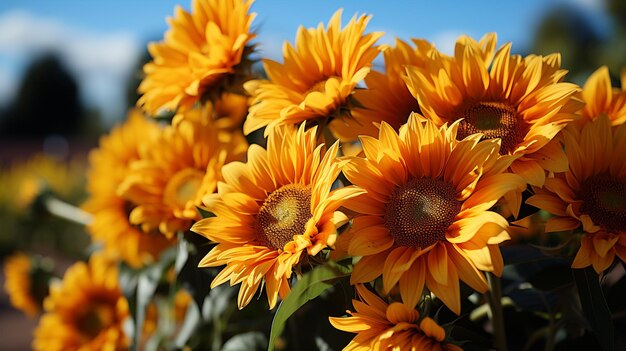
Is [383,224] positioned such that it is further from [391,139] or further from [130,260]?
[130,260]

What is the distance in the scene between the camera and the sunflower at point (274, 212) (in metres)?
0.60

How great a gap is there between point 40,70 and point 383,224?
78.7ft

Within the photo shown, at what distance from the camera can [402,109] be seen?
782 millimetres

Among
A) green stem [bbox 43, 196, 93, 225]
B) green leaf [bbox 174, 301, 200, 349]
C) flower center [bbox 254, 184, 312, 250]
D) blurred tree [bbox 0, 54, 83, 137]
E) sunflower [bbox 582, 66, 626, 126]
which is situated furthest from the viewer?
blurred tree [bbox 0, 54, 83, 137]

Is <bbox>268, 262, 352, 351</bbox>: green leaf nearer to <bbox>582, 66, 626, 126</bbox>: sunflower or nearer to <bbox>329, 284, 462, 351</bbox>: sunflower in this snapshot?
<bbox>329, 284, 462, 351</bbox>: sunflower

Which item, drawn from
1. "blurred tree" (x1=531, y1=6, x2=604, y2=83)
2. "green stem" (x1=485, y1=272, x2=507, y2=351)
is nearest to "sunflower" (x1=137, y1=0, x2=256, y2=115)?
"green stem" (x1=485, y1=272, x2=507, y2=351)

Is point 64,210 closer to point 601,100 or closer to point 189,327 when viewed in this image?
point 189,327

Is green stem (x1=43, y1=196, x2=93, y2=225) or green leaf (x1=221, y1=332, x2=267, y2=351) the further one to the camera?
green stem (x1=43, y1=196, x2=93, y2=225)

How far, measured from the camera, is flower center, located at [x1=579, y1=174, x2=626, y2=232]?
2.24ft

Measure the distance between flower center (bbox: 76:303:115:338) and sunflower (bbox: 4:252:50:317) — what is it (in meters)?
0.61

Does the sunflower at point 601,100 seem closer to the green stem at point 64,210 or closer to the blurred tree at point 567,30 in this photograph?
the green stem at point 64,210

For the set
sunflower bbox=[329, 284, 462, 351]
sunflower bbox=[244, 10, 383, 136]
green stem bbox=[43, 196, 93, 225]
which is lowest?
green stem bbox=[43, 196, 93, 225]

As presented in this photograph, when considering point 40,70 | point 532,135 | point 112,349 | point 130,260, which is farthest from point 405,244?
point 40,70

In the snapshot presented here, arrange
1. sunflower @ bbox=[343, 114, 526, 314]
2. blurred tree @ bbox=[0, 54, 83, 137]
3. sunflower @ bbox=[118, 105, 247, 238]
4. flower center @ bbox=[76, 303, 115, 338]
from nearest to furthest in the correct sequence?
sunflower @ bbox=[343, 114, 526, 314]
sunflower @ bbox=[118, 105, 247, 238]
flower center @ bbox=[76, 303, 115, 338]
blurred tree @ bbox=[0, 54, 83, 137]
